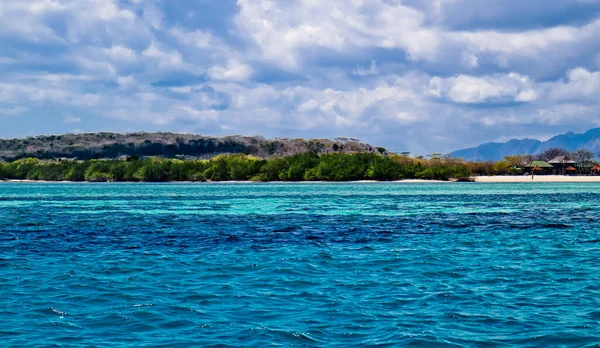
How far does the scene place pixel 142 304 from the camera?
56.9 ft

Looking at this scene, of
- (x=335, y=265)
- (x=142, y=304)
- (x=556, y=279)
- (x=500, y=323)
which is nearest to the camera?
(x=500, y=323)

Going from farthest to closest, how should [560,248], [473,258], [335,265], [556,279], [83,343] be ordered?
[560,248], [473,258], [335,265], [556,279], [83,343]

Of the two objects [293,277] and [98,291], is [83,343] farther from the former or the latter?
[293,277]

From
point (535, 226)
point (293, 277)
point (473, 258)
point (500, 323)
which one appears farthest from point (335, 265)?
point (535, 226)

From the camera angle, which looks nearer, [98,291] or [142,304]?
[142,304]

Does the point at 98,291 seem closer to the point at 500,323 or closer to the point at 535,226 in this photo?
the point at 500,323

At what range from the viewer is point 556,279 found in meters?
20.6

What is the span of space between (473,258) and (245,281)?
9436mm

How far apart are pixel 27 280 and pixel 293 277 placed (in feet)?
27.2

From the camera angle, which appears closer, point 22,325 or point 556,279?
point 22,325

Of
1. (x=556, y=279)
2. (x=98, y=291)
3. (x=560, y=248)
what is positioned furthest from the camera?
(x=560, y=248)

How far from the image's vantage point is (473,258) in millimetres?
25547

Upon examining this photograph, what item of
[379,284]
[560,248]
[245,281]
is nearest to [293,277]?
[245,281]

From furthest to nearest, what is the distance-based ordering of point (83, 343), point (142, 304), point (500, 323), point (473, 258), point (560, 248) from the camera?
point (560, 248)
point (473, 258)
point (142, 304)
point (500, 323)
point (83, 343)
